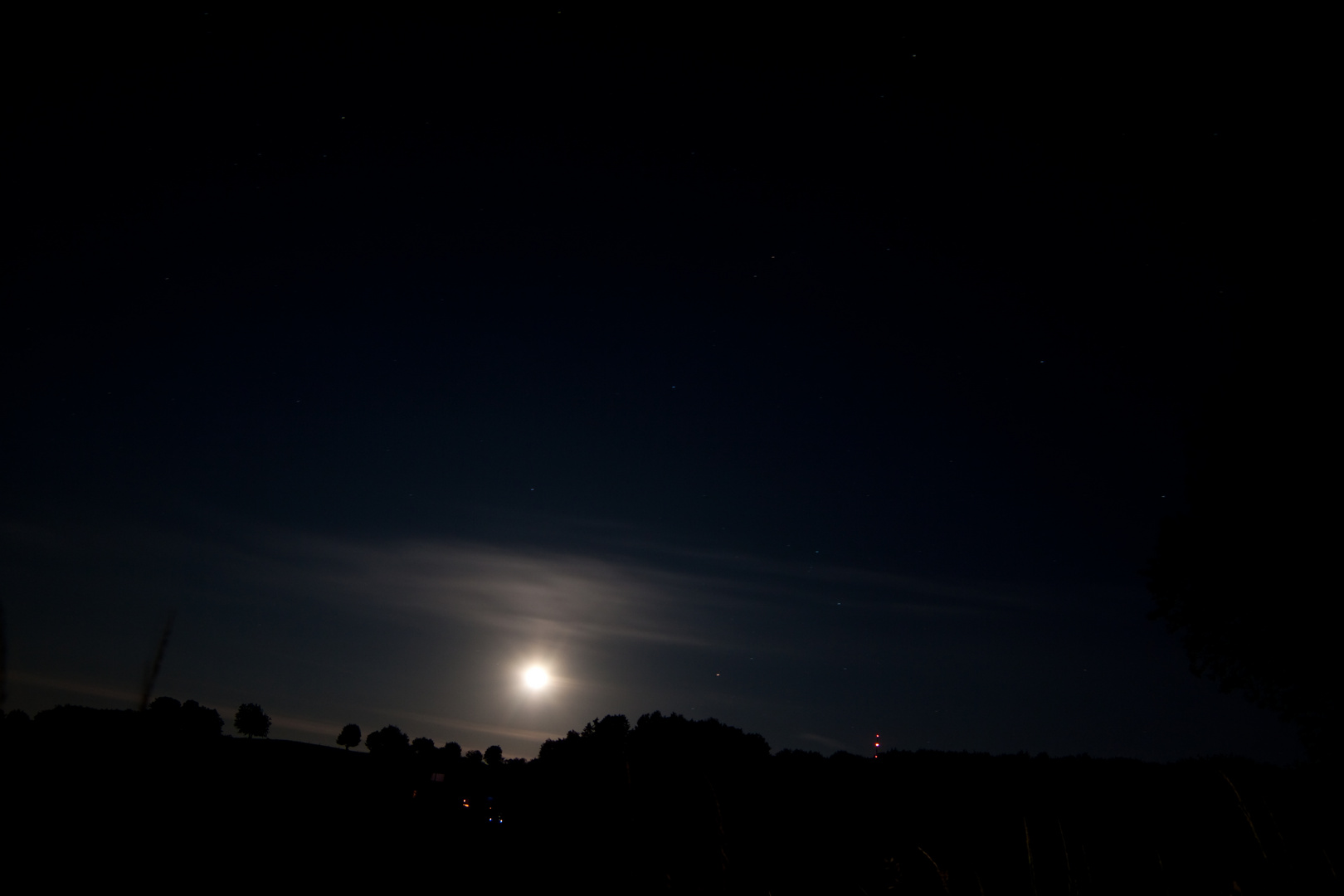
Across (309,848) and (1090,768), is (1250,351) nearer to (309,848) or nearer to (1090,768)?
(1090,768)

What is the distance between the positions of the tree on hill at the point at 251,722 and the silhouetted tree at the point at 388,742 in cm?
2422

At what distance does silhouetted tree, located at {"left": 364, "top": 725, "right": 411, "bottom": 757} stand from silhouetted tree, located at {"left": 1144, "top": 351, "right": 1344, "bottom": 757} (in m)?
123

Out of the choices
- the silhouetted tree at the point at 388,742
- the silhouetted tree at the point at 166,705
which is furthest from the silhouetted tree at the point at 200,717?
the silhouetted tree at the point at 388,742

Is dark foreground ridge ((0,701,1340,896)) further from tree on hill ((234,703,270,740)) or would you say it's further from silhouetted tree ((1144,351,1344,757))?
tree on hill ((234,703,270,740))

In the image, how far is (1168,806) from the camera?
32.7 feet

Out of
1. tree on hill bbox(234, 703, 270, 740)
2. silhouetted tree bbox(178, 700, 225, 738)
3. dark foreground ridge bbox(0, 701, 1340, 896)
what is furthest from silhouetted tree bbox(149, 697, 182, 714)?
dark foreground ridge bbox(0, 701, 1340, 896)

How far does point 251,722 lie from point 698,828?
15609 centimetres

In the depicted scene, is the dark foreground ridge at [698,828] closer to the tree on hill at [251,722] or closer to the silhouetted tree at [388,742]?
the silhouetted tree at [388,742]

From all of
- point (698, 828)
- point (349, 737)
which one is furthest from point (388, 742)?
point (698, 828)

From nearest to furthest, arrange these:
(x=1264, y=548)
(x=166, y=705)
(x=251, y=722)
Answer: (x=1264, y=548) < (x=166, y=705) < (x=251, y=722)

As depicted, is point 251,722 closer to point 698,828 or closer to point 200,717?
point 200,717

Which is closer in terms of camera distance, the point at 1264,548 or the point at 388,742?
the point at 1264,548

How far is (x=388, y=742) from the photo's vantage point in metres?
123

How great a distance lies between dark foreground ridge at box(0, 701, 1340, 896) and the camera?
6.20 m
